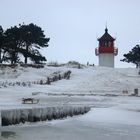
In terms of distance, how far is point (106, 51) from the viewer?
6962 centimetres

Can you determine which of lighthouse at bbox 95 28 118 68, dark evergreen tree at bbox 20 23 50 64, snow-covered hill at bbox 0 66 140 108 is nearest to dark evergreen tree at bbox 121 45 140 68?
lighthouse at bbox 95 28 118 68

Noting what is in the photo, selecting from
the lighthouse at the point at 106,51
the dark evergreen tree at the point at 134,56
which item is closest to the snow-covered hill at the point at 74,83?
the lighthouse at the point at 106,51

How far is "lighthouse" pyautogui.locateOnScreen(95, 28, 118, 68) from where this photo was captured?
69794 mm

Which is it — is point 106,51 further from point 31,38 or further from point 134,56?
point 134,56

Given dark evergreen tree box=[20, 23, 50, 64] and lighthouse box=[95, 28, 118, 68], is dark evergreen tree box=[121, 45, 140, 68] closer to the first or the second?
lighthouse box=[95, 28, 118, 68]

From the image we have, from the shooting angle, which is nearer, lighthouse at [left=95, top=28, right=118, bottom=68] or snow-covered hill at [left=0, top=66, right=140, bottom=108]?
snow-covered hill at [left=0, top=66, right=140, bottom=108]

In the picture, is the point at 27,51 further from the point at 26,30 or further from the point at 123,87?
the point at 123,87

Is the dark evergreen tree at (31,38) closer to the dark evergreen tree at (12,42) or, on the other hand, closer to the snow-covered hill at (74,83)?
the dark evergreen tree at (12,42)

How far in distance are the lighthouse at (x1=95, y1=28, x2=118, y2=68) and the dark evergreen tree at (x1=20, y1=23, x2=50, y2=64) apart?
298 inches

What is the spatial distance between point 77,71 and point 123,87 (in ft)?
42.0

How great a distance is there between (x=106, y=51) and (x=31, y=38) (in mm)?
10609

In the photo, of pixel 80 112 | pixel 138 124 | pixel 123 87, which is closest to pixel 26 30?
pixel 123 87

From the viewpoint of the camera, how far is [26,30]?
228 ft

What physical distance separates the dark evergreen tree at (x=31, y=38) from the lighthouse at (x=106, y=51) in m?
7.58
